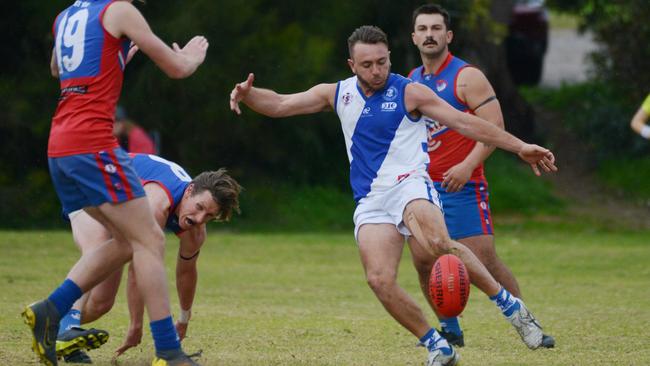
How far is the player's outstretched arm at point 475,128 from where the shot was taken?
269 inches

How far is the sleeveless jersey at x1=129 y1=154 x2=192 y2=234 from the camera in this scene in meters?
6.93

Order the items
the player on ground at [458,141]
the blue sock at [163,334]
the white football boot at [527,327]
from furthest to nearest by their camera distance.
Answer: the player on ground at [458,141]
the white football boot at [527,327]
the blue sock at [163,334]

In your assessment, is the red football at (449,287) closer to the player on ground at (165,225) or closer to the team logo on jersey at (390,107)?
the team logo on jersey at (390,107)

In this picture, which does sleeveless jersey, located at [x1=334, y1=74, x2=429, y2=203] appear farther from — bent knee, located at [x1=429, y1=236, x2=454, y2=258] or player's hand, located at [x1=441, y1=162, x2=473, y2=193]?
player's hand, located at [x1=441, y1=162, x2=473, y2=193]

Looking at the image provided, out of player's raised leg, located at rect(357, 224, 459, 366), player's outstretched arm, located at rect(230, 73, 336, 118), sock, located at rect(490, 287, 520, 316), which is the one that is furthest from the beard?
sock, located at rect(490, 287, 520, 316)

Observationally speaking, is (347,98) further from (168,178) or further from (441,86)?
(441,86)

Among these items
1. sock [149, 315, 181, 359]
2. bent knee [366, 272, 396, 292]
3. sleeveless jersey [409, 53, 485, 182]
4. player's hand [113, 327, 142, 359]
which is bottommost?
player's hand [113, 327, 142, 359]

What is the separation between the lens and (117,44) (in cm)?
612

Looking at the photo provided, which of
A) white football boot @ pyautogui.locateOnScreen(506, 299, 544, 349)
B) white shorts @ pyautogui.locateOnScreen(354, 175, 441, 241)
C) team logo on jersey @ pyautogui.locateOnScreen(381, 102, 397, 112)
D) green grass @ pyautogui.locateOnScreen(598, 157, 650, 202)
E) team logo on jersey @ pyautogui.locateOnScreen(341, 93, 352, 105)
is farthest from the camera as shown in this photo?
green grass @ pyautogui.locateOnScreen(598, 157, 650, 202)

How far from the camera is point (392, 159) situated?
706 centimetres

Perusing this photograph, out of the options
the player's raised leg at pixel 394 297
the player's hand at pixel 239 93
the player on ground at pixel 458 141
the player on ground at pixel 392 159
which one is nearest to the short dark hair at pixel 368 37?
the player on ground at pixel 392 159

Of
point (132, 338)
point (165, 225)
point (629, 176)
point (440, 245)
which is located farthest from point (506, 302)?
point (629, 176)

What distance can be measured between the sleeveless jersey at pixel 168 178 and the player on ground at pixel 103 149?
0.69m

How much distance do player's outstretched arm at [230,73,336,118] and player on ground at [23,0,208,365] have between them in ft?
3.69
